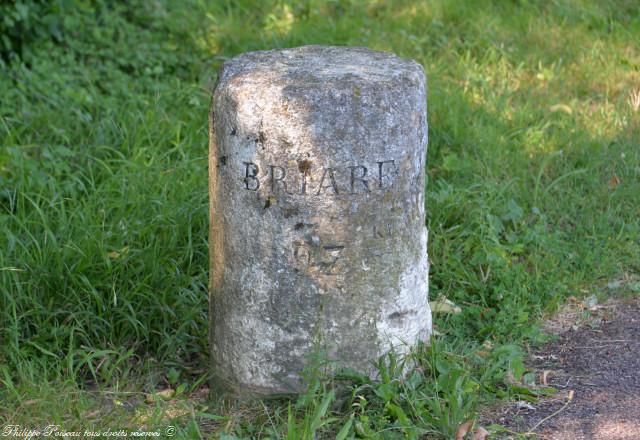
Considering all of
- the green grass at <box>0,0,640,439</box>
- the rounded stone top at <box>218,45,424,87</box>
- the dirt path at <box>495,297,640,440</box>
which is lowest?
the dirt path at <box>495,297,640,440</box>

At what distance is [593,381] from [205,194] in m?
1.89

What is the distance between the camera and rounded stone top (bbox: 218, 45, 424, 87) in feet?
10.3

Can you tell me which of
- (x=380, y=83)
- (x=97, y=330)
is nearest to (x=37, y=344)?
(x=97, y=330)

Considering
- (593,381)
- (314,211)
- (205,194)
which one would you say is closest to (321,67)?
(314,211)

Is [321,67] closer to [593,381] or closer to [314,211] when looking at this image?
[314,211]

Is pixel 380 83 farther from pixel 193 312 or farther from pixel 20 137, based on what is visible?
pixel 20 137

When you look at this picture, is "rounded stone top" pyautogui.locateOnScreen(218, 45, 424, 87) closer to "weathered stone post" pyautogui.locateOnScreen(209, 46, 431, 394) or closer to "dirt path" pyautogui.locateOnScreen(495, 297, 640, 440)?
"weathered stone post" pyautogui.locateOnScreen(209, 46, 431, 394)

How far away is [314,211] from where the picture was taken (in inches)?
122

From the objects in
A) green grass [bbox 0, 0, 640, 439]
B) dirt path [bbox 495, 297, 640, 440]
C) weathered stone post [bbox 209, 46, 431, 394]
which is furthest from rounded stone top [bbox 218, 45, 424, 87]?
dirt path [bbox 495, 297, 640, 440]

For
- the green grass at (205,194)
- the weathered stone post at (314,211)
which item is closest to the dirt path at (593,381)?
the green grass at (205,194)

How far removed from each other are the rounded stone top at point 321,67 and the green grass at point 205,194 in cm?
97

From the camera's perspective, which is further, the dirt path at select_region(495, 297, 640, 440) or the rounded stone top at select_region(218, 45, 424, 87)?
the dirt path at select_region(495, 297, 640, 440)

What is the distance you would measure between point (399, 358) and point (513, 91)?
2.72m

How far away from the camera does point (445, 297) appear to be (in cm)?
402
